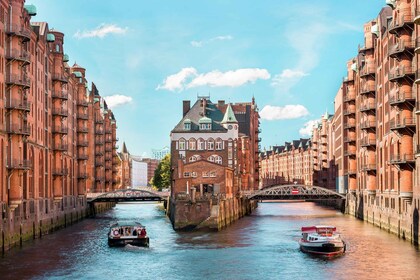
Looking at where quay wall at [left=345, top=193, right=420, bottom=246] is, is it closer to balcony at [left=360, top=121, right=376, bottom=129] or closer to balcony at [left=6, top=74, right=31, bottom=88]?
balcony at [left=360, top=121, right=376, bottom=129]

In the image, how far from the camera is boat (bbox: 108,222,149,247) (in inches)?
2977

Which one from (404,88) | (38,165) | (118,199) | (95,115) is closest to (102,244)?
(38,165)

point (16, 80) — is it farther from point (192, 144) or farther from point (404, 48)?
point (192, 144)

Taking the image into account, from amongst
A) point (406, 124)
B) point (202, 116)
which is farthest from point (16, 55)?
point (202, 116)

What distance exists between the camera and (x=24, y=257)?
207 feet

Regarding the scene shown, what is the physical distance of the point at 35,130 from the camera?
272ft

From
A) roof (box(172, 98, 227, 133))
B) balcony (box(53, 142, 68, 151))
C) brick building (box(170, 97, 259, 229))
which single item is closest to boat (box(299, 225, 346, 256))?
brick building (box(170, 97, 259, 229))

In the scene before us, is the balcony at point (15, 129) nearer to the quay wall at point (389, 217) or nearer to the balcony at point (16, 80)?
the balcony at point (16, 80)

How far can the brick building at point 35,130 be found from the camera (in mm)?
67500

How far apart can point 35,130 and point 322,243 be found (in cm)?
3598

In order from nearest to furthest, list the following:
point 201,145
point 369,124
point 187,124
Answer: point 369,124, point 201,145, point 187,124

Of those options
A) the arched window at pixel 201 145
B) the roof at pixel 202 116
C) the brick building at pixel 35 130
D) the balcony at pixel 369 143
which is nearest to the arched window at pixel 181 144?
the roof at pixel 202 116

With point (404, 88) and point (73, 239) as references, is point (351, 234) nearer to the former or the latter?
point (404, 88)

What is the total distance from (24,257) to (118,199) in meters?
65.9
